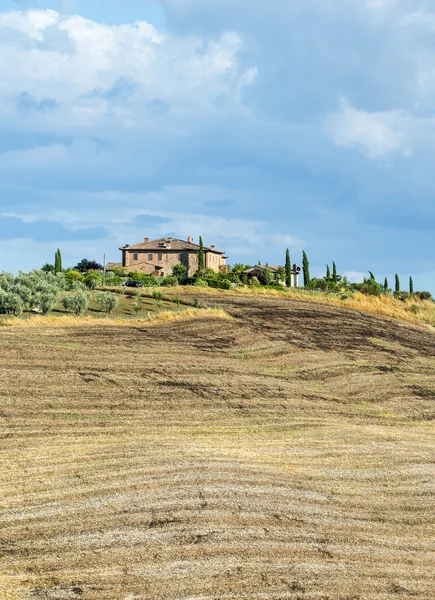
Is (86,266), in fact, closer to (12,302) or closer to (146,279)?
(146,279)

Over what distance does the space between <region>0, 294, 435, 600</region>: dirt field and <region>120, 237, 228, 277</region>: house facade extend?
7607 cm

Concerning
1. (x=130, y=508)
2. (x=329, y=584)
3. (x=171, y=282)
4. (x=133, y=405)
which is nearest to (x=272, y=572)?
(x=329, y=584)

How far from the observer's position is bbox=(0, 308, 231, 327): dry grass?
4525cm

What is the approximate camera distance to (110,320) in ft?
156

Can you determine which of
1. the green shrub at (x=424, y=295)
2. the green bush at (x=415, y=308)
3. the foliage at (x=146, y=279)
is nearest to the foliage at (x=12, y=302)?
the foliage at (x=146, y=279)

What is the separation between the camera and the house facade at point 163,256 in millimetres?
122125

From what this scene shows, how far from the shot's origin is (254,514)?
61.9 feet

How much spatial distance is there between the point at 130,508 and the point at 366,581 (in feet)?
19.9

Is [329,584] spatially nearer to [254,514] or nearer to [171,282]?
[254,514]

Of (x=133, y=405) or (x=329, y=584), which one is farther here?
(x=133, y=405)

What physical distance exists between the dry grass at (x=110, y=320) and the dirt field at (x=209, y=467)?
6.07ft

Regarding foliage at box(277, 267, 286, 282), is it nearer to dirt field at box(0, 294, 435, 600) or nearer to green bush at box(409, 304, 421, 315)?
green bush at box(409, 304, 421, 315)

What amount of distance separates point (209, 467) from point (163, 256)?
101903 mm

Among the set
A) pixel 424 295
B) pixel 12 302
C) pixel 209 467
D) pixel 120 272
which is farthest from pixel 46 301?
pixel 120 272
